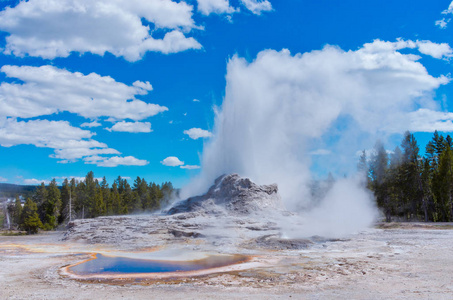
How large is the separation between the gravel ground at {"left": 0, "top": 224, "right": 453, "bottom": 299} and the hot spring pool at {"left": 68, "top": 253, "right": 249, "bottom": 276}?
1.04 metres

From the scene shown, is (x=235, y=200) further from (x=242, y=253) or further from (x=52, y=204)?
(x=52, y=204)

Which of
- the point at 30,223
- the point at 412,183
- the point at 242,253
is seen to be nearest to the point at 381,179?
the point at 412,183

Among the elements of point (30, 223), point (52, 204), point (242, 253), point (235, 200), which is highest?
point (52, 204)

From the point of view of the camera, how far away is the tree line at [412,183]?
3712 centimetres

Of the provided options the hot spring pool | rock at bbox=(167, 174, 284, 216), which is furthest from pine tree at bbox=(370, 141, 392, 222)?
the hot spring pool

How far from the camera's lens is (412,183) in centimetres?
3912

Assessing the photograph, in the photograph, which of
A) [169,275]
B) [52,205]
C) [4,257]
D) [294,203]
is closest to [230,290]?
[169,275]

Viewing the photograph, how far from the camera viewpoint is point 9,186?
331 feet

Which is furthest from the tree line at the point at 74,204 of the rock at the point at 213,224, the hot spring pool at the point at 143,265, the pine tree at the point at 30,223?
the hot spring pool at the point at 143,265

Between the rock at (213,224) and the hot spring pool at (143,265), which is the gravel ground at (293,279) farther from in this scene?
the rock at (213,224)

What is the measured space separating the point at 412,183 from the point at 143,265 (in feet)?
111

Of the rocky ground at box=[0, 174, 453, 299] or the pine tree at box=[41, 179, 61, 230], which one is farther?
the pine tree at box=[41, 179, 61, 230]

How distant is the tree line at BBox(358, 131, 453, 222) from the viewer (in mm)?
37125

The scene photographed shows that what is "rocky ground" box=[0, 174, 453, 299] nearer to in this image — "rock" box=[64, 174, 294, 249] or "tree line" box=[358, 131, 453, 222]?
"rock" box=[64, 174, 294, 249]
